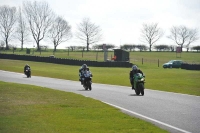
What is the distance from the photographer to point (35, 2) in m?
114

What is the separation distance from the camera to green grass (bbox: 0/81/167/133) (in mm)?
10398

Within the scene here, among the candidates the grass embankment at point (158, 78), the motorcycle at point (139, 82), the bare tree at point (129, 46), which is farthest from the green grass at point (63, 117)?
the bare tree at point (129, 46)

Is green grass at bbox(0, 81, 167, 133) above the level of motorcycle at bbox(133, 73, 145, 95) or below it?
below

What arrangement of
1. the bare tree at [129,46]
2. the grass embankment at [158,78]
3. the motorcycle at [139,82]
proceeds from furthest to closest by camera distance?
the bare tree at [129,46] → the grass embankment at [158,78] → the motorcycle at [139,82]

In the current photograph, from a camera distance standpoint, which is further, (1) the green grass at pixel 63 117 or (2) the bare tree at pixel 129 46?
(2) the bare tree at pixel 129 46

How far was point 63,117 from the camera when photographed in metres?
12.5

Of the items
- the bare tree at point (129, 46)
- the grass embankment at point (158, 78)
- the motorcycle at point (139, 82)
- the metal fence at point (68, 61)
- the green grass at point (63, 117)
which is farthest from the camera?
the bare tree at point (129, 46)

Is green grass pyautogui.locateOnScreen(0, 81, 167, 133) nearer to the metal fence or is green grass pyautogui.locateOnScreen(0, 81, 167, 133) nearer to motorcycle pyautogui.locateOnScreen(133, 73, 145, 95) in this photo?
motorcycle pyautogui.locateOnScreen(133, 73, 145, 95)

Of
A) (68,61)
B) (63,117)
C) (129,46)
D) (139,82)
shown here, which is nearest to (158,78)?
(139,82)

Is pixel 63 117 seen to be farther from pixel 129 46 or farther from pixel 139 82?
pixel 129 46

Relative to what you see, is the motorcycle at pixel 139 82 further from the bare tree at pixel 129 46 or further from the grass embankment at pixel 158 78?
the bare tree at pixel 129 46

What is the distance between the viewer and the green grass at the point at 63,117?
10.4m

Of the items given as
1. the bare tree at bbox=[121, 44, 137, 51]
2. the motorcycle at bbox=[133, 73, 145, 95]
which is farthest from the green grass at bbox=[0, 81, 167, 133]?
the bare tree at bbox=[121, 44, 137, 51]

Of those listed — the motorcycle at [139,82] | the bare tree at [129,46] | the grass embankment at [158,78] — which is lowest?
the grass embankment at [158,78]
